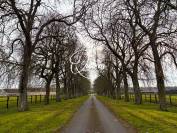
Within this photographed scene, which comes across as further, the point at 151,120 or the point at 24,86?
A: the point at 24,86

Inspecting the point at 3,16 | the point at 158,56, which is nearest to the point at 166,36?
the point at 158,56

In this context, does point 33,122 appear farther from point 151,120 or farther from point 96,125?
point 151,120

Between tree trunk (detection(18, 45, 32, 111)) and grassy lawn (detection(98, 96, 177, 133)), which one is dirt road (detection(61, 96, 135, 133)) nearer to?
grassy lawn (detection(98, 96, 177, 133))

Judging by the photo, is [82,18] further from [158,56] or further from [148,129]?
[148,129]

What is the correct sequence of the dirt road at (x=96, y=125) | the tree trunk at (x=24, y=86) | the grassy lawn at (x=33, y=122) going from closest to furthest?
the dirt road at (x=96, y=125) < the grassy lawn at (x=33, y=122) < the tree trunk at (x=24, y=86)

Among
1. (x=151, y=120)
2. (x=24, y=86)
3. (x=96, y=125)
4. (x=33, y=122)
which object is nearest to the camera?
(x=96, y=125)

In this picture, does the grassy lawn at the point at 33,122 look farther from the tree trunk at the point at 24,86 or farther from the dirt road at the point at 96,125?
the tree trunk at the point at 24,86

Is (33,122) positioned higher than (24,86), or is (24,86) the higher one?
(24,86)

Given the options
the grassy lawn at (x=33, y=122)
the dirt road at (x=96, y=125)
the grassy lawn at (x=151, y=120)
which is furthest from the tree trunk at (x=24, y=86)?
the dirt road at (x=96, y=125)

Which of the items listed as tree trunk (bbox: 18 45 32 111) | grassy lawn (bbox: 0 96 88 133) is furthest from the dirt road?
tree trunk (bbox: 18 45 32 111)

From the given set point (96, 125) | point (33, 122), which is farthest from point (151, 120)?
point (33, 122)

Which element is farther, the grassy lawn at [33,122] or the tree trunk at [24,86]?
the tree trunk at [24,86]

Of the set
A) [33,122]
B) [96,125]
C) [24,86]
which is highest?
[24,86]

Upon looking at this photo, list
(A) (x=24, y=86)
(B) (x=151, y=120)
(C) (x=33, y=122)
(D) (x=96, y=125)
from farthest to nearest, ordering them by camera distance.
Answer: (A) (x=24, y=86), (B) (x=151, y=120), (C) (x=33, y=122), (D) (x=96, y=125)
